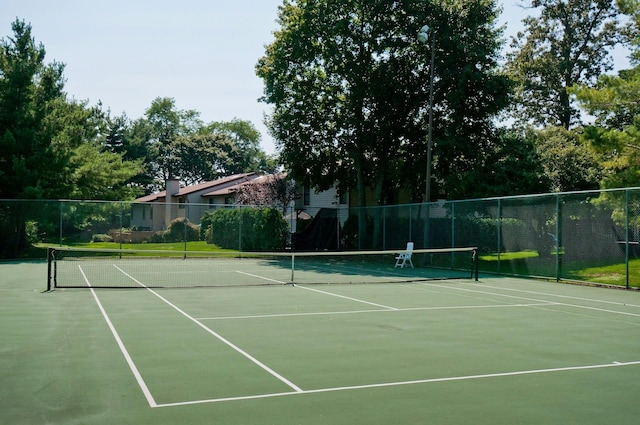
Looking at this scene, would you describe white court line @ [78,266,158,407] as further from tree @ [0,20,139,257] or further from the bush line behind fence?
tree @ [0,20,139,257]

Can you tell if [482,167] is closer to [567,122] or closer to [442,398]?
[567,122]

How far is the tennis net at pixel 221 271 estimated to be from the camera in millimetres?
17438

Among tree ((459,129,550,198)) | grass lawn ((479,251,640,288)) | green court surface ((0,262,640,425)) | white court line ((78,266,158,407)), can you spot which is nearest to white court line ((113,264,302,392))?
green court surface ((0,262,640,425))

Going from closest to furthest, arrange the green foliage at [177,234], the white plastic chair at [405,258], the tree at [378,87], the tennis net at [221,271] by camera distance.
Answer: the tennis net at [221,271], the white plastic chair at [405,258], the tree at [378,87], the green foliage at [177,234]

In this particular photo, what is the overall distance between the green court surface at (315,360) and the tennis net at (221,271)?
11.6ft

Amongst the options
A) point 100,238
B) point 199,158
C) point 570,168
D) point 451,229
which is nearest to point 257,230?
point 100,238

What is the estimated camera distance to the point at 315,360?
25.0 ft

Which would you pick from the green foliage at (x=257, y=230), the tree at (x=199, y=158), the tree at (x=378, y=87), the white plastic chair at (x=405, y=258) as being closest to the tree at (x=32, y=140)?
the green foliage at (x=257, y=230)

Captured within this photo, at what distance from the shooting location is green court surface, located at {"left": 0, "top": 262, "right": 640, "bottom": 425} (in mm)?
5539

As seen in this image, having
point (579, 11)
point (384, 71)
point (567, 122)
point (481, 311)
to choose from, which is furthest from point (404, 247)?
point (579, 11)

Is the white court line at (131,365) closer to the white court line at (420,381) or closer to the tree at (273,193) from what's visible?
the white court line at (420,381)

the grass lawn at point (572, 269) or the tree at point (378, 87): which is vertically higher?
the tree at point (378, 87)

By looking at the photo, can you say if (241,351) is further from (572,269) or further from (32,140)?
(32,140)

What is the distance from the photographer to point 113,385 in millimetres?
6336
